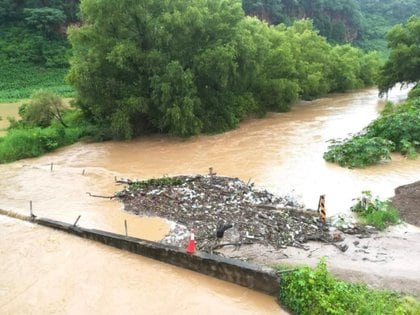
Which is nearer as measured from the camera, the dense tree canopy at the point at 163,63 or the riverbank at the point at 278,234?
the riverbank at the point at 278,234

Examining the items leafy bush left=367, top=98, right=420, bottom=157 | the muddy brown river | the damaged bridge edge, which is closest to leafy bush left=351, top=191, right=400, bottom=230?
the muddy brown river

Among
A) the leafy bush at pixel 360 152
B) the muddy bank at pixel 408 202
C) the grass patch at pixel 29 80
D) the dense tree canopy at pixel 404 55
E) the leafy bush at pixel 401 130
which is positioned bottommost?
the muddy bank at pixel 408 202

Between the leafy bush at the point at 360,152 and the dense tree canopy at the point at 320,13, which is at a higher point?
the dense tree canopy at the point at 320,13

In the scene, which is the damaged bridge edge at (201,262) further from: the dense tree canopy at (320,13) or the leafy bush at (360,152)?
the dense tree canopy at (320,13)

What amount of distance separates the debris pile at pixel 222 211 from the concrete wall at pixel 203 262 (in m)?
0.70

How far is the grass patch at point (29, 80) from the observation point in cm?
5109

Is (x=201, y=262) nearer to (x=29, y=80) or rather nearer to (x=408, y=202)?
(x=408, y=202)

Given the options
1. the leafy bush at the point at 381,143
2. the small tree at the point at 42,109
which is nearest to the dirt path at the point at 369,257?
the leafy bush at the point at 381,143

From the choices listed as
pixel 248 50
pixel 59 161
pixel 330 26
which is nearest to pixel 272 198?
pixel 59 161

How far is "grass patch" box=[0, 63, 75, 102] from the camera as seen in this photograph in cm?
5109

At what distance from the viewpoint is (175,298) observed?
953 cm

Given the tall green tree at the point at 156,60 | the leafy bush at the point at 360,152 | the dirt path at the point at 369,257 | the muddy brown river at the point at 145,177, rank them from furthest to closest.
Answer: the tall green tree at the point at 156,60, the leafy bush at the point at 360,152, the muddy brown river at the point at 145,177, the dirt path at the point at 369,257

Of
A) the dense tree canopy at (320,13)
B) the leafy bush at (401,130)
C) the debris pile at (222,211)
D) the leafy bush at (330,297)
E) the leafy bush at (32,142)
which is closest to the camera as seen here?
the leafy bush at (330,297)

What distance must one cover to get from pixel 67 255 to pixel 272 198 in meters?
6.84
